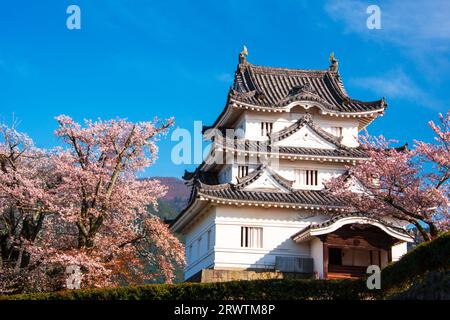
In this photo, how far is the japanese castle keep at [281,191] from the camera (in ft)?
113

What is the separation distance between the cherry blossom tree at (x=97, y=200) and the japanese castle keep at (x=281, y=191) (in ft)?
14.3

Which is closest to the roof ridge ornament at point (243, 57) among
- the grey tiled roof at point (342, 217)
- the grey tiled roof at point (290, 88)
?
the grey tiled roof at point (290, 88)

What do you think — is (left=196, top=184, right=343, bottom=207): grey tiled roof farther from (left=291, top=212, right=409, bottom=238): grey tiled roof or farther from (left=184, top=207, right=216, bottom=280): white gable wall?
(left=291, top=212, right=409, bottom=238): grey tiled roof

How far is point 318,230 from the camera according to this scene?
3328 cm

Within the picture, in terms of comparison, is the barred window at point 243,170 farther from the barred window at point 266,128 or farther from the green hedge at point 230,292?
the green hedge at point 230,292

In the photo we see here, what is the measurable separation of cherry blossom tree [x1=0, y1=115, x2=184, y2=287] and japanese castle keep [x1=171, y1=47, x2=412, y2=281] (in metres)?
4.36

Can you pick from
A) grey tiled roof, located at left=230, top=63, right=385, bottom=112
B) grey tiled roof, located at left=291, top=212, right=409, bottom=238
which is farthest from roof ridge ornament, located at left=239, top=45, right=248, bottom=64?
grey tiled roof, located at left=291, top=212, right=409, bottom=238

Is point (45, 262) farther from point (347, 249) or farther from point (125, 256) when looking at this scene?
point (347, 249)

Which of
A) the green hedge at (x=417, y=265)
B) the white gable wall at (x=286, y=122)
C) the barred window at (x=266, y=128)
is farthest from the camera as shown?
the barred window at (x=266, y=128)

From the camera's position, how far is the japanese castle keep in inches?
1351

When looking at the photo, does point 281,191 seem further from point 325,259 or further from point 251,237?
point 325,259

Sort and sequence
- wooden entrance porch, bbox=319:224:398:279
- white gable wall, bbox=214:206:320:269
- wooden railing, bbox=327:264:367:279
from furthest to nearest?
white gable wall, bbox=214:206:320:269, wooden railing, bbox=327:264:367:279, wooden entrance porch, bbox=319:224:398:279
